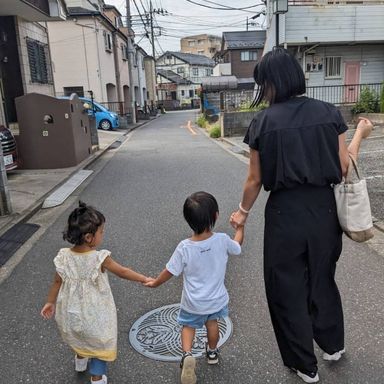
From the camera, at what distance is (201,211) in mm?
2338

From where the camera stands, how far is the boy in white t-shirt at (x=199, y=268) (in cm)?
237

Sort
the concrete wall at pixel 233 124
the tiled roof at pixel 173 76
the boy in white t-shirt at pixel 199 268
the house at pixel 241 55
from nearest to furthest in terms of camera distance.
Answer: the boy in white t-shirt at pixel 199 268 → the concrete wall at pixel 233 124 → the house at pixel 241 55 → the tiled roof at pixel 173 76

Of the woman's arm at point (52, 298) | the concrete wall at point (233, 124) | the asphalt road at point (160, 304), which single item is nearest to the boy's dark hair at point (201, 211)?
the woman's arm at point (52, 298)

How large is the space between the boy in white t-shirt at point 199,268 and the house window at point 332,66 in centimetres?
2042

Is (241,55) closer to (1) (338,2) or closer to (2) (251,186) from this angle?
(1) (338,2)

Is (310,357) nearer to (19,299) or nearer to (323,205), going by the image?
(323,205)

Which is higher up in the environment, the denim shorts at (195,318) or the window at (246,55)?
the window at (246,55)

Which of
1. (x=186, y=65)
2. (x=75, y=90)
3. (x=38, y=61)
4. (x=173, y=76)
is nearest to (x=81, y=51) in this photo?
(x=75, y=90)

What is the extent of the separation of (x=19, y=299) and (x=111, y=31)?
29356mm

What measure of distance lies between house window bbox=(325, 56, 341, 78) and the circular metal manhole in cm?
1999

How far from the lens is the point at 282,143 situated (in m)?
2.26

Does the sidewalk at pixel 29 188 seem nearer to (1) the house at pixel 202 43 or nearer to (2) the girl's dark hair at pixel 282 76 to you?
(2) the girl's dark hair at pixel 282 76

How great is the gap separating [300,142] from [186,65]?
7698 centimetres

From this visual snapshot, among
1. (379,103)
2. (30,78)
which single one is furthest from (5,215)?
(379,103)
